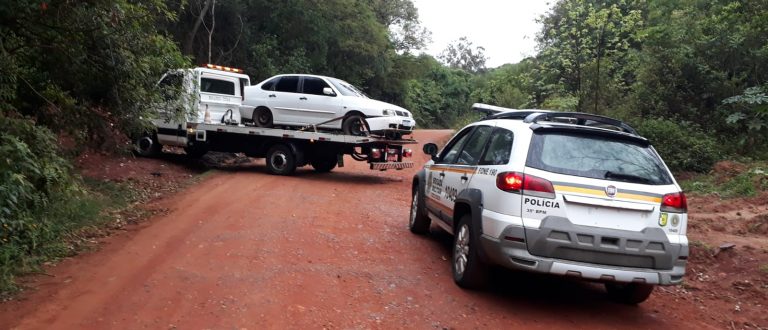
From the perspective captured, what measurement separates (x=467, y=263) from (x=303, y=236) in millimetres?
2679

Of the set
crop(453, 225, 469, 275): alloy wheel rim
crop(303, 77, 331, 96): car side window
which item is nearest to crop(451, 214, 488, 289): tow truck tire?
crop(453, 225, 469, 275): alloy wheel rim

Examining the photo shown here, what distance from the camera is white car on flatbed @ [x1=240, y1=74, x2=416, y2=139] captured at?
13.4 meters

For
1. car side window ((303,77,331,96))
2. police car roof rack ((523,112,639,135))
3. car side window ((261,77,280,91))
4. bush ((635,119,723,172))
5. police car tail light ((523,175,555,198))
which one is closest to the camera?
police car tail light ((523,175,555,198))

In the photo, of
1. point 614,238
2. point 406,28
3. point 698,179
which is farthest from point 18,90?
point 406,28

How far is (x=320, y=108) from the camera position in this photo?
45.5 ft

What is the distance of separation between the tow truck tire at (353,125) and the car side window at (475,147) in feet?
22.0

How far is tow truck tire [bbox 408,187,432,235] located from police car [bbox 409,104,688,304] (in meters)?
2.31

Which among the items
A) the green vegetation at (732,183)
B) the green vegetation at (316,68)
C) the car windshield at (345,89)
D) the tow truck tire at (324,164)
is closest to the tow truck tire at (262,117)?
the tow truck tire at (324,164)

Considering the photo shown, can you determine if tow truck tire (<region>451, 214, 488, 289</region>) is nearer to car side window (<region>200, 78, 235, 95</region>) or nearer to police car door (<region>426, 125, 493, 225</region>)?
police car door (<region>426, 125, 493, 225</region>)

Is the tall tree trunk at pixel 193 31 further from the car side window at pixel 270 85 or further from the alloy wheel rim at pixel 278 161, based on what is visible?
the alloy wheel rim at pixel 278 161

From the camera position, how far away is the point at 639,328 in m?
5.27

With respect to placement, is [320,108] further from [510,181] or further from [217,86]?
[510,181]

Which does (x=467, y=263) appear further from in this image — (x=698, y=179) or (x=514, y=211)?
(x=698, y=179)

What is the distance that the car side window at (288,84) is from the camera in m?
14.2
